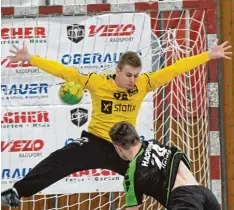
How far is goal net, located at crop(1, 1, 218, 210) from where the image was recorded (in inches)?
281

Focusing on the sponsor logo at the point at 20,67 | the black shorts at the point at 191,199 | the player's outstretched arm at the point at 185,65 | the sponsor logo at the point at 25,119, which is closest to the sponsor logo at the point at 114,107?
the player's outstretched arm at the point at 185,65

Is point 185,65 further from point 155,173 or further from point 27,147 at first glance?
point 27,147

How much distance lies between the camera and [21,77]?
7184 millimetres

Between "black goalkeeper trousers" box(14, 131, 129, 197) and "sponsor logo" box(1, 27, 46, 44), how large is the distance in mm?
1461

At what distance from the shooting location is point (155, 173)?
479 centimetres

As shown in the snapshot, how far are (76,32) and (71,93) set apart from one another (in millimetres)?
690

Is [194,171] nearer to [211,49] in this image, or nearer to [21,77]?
[211,49]

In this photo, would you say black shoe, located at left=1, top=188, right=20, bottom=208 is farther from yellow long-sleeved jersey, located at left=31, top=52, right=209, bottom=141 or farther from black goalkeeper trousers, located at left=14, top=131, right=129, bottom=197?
yellow long-sleeved jersey, located at left=31, top=52, right=209, bottom=141

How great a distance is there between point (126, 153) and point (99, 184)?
7.87 feet

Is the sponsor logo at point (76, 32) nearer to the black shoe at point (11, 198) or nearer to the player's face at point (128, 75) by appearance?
the player's face at point (128, 75)

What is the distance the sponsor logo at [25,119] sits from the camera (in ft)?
23.5

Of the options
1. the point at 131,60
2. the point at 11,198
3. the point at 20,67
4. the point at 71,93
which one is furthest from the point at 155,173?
the point at 20,67

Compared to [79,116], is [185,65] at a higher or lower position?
higher

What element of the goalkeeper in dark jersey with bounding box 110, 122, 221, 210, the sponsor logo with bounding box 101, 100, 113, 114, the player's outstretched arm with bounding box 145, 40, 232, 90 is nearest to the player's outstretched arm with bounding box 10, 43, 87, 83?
the sponsor logo with bounding box 101, 100, 113, 114
